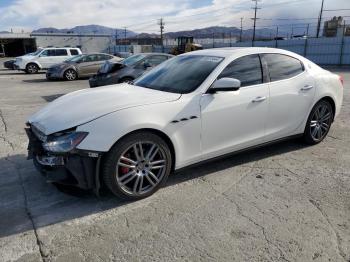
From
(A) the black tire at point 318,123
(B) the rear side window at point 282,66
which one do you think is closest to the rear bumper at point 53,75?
(B) the rear side window at point 282,66

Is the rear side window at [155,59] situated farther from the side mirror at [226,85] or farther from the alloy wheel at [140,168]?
the alloy wheel at [140,168]

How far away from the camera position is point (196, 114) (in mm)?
3775

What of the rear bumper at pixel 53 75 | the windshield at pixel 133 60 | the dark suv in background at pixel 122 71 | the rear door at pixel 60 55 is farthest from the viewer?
the rear door at pixel 60 55

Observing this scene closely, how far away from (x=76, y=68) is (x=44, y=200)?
14.2m

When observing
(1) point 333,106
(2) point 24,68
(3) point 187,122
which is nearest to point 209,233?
(3) point 187,122

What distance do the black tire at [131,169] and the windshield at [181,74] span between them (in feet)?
2.45

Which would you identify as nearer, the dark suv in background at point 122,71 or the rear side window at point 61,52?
the dark suv in background at point 122,71

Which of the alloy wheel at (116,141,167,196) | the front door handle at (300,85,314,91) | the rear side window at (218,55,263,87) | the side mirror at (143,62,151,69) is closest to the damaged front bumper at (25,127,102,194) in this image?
the alloy wheel at (116,141,167,196)

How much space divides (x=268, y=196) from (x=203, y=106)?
48.1 inches

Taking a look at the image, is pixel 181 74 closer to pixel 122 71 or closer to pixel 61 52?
pixel 122 71

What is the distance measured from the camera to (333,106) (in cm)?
541

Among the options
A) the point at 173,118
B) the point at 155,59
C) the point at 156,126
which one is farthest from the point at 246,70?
the point at 155,59

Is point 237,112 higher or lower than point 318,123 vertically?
higher

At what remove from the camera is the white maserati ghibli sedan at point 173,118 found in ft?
10.8
